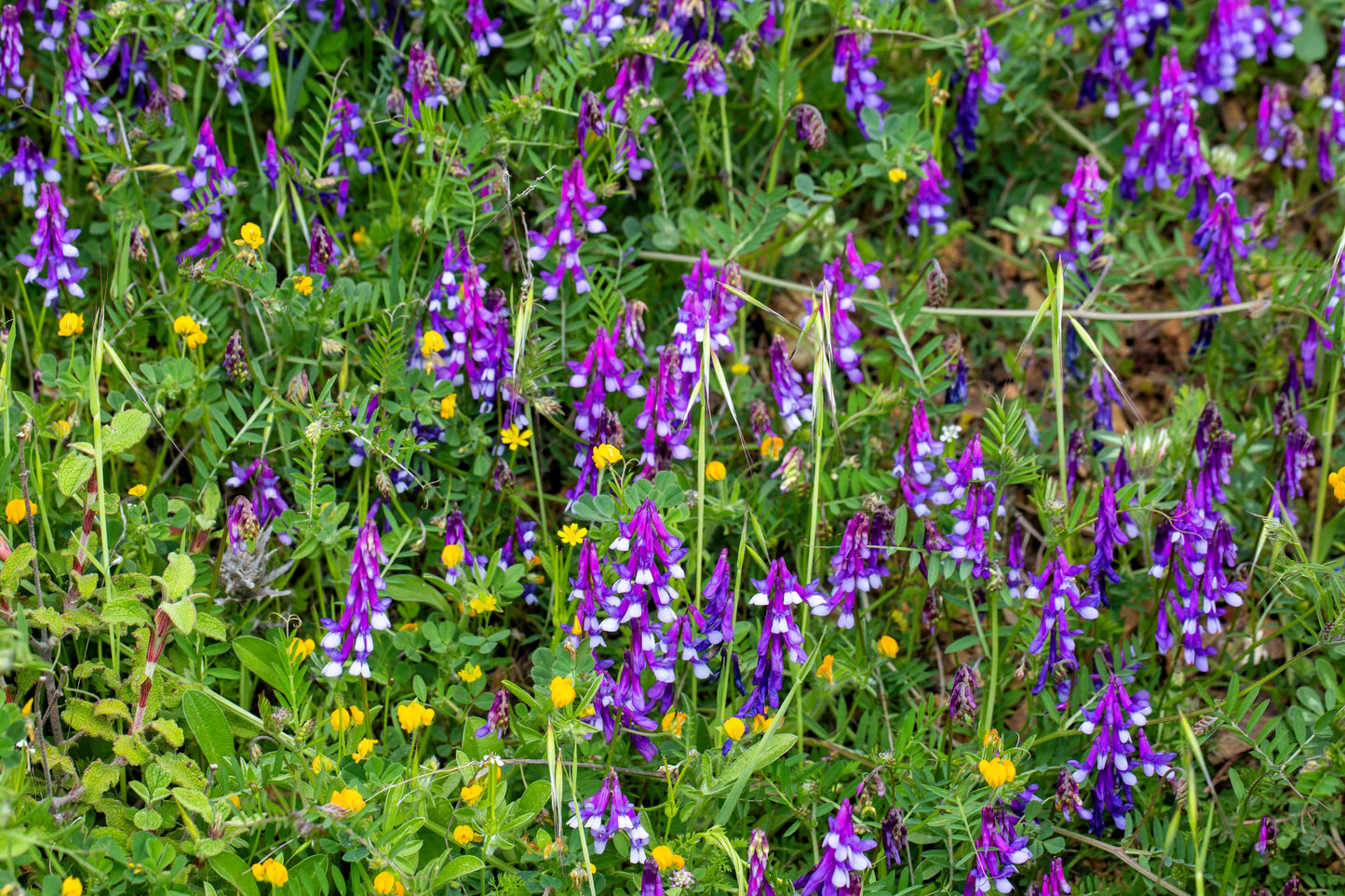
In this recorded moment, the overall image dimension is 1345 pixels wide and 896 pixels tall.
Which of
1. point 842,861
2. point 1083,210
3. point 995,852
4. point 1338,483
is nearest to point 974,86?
point 1083,210

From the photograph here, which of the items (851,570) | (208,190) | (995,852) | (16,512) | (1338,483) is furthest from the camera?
(208,190)

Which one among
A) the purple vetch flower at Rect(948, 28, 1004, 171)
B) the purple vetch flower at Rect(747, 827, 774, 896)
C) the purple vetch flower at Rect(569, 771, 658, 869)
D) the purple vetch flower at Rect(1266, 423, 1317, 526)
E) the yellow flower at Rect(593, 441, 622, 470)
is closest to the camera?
the purple vetch flower at Rect(747, 827, 774, 896)

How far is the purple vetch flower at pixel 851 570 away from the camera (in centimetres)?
256

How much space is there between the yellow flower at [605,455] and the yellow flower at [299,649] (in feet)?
2.43

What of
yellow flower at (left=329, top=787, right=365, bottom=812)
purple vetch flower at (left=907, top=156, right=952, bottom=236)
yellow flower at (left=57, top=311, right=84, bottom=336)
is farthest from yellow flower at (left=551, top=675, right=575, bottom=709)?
purple vetch flower at (left=907, top=156, right=952, bottom=236)

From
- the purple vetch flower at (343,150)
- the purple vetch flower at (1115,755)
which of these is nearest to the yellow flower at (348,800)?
the purple vetch flower at (1115,755)

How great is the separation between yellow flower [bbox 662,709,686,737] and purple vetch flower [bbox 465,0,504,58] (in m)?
1.92

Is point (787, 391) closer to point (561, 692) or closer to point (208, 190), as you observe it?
point (561, 692)

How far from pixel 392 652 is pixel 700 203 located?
174 centimetres

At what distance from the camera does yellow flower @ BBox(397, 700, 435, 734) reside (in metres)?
2.28

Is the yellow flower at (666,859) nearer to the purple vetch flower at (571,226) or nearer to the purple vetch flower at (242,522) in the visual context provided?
the purple vetch flower at (242,522)

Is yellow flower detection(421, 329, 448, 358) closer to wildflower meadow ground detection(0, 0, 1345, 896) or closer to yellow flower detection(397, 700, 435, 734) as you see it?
wildflower meadow ground detection(0, 0, 1345, 896)

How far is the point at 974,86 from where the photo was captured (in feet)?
11.5

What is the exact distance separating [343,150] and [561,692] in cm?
178
